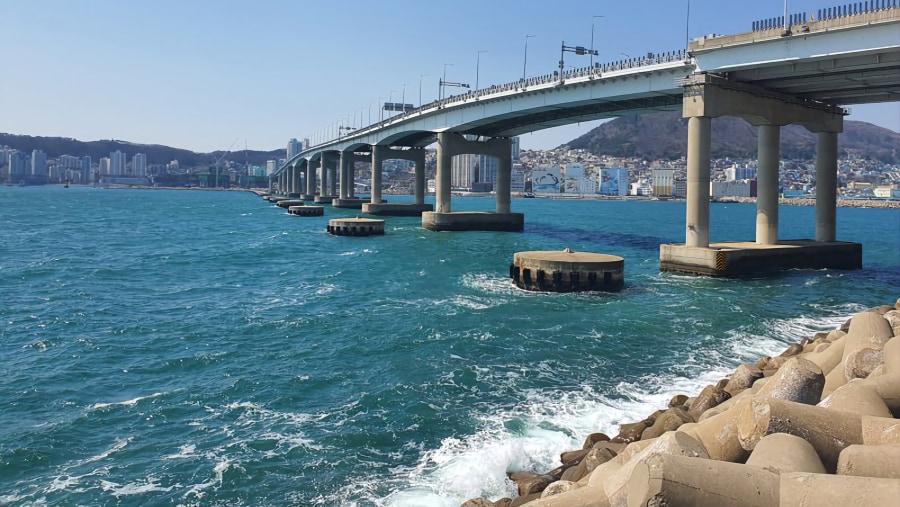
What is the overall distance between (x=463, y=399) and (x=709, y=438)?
26.4 feet

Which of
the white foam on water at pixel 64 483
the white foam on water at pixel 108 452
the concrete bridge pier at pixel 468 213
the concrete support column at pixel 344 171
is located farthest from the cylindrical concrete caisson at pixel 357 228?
the concrete support column at pixel 344 171

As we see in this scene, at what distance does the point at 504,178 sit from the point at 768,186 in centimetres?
3994

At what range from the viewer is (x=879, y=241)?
72438mm

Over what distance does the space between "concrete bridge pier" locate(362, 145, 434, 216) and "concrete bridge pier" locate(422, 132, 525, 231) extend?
81.3 ft

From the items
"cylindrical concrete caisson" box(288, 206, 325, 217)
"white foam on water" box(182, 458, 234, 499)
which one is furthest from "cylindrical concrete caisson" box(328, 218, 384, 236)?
"white foam on water" box(182, 458, 234, 499)

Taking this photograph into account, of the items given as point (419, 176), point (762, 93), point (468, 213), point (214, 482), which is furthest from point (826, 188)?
point (419, 176)

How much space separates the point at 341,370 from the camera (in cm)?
1838

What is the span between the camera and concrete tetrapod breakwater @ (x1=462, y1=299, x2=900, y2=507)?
5.73 meters

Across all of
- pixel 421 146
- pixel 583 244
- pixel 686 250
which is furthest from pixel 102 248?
pixel 421 146

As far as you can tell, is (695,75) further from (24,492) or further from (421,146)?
(421,146)

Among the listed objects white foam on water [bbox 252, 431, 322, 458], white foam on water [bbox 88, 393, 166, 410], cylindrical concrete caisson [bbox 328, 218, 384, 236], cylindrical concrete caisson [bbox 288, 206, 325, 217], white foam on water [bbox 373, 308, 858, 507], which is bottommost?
white foam on water [bbox 88, 393, 166, 410]

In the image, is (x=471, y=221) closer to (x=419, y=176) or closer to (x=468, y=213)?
(x=468, y=213)

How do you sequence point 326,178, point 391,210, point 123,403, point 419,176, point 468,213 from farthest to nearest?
point 326,178 → point 419,176 → point 391,210 → point 468,213 → point 123,403

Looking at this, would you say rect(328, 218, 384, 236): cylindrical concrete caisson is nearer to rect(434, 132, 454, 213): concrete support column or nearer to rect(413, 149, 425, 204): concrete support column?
rect(434, 132, 454, 213): concrete support column
